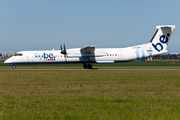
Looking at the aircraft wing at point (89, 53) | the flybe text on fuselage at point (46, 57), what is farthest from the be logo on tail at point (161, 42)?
the flybe text on fuselage at point (46, 57)

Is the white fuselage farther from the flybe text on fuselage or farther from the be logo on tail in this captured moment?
the be logo on tail

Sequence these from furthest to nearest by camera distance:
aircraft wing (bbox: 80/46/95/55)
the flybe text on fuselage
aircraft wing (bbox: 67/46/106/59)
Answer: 1. the flybe text on fuselage
2. aircraft wing (bbox: 67/46/106/59)
3. aircraft wing (bbox: 80/46/95/55)

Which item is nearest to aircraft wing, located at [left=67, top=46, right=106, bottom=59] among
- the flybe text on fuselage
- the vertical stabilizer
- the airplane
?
the airplane

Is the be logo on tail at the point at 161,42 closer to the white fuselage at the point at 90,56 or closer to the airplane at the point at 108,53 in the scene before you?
the airplane at the point at 108,53

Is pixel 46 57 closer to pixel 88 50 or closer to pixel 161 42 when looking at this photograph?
pixel 88 50

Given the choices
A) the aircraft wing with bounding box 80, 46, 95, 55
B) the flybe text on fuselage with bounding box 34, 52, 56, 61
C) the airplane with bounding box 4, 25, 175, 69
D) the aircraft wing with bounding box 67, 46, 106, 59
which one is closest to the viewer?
the aircraft wing with bounding box 80, 46, 95, 55

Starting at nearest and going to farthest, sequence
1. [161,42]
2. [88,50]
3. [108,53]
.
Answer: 1. [88,50]
2. [161,42]
3. [108,53]

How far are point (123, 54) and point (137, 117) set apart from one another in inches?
1065

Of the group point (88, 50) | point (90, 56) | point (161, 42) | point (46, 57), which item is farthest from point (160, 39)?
point (46, 57)

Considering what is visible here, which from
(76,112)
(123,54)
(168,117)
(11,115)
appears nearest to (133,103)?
(168,117)

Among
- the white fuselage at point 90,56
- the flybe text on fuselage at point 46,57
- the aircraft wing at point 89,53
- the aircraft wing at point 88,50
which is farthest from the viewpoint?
the flybe text on fuselage at point 46,57

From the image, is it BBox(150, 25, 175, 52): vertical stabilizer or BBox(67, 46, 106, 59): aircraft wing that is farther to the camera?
BBox(150, 25, 175, 52): vertical stabilizer

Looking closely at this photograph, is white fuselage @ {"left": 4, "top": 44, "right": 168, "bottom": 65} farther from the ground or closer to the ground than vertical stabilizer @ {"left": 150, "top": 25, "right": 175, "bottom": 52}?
closer to the ground

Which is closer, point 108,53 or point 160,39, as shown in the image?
point 160,39
